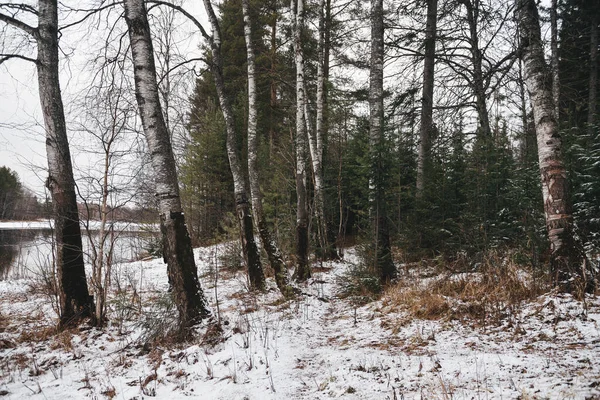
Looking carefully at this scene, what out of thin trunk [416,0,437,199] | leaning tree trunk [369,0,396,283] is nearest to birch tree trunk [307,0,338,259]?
thin trunk [416,0,437,199]

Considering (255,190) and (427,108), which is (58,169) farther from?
(427,108)

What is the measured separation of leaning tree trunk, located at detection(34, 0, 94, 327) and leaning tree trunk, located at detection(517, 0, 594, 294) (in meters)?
6.94

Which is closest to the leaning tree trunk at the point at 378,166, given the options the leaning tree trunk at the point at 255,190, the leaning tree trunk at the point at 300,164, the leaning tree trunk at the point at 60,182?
the leaning tree trunk at the point at 300,164

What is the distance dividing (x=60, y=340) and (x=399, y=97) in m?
10.9

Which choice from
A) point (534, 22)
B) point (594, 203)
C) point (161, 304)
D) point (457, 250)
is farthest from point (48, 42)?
point (594, 203)

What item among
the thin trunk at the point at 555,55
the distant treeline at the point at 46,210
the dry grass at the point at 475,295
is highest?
the thin trunk at the point at 555,55

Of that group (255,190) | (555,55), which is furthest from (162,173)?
(555,55)

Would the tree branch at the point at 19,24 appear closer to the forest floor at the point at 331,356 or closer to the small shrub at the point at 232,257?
the forest floor at the point at 331,356

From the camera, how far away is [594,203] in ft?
18.9

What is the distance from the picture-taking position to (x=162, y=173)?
4523mm

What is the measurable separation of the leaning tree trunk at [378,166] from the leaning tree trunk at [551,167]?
2.76 m

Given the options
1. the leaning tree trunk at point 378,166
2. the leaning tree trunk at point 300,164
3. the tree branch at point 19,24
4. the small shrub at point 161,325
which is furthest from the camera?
the leaning tree trunk at point 300,164

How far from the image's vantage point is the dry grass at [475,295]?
410 cm

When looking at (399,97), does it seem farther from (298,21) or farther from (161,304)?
(161,304)
